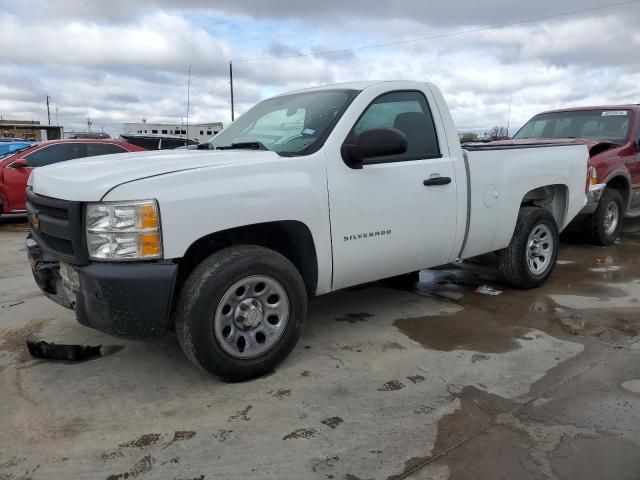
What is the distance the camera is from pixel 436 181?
163 inches

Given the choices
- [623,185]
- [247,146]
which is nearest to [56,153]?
[247,146]

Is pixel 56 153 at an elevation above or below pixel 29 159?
above

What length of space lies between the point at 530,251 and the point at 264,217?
10.7ft

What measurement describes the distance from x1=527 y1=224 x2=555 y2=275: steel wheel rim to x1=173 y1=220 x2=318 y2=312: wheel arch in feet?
8.84

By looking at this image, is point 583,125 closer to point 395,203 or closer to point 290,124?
point 395,203

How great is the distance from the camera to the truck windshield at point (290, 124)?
3.71 meters

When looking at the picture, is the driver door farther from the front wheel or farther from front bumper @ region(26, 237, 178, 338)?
front bumper @ region(26, 237, 178, 338)

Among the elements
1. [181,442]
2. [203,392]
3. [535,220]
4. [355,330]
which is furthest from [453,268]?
[181,442]

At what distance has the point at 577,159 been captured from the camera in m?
5.67

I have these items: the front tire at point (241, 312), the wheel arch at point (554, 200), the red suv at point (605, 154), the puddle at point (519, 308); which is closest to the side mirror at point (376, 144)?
the front tire at point (241, 312)

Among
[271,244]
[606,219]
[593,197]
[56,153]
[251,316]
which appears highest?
[56,153]

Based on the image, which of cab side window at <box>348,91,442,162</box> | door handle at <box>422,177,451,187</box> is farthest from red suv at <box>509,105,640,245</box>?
door handle at <box>422,177,451,187</box>

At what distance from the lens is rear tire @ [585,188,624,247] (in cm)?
757

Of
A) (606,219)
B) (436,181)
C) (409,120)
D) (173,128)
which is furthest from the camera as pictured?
(173,128)
